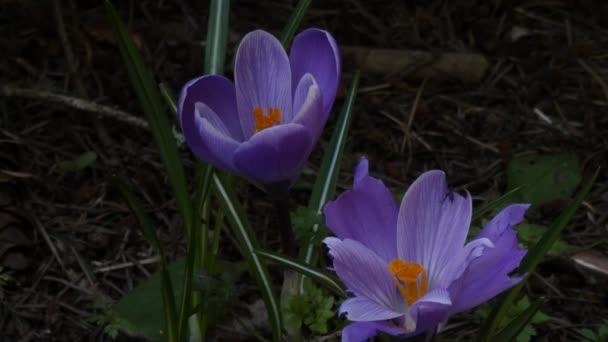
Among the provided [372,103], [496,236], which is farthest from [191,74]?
[496,236]

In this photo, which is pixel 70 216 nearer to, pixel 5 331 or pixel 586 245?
pixel 5 331

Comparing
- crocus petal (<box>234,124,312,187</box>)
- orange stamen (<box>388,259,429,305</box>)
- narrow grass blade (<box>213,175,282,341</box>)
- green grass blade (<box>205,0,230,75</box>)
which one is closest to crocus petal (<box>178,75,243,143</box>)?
crocus petal (<box>234,124,312,187</box>)

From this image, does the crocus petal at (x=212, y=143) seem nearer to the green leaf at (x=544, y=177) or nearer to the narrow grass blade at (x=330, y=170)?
the narrow grass blade at (x=330, y=170)

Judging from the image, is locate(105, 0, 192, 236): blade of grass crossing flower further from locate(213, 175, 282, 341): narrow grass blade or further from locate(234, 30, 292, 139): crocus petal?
locate(234, 30, 292, 139): crocus petal

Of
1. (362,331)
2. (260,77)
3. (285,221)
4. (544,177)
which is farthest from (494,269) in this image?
(544,177)

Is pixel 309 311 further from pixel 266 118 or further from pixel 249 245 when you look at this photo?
pixel 266 118

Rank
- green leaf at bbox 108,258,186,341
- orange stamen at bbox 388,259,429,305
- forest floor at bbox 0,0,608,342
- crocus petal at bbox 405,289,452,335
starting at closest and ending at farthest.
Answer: crocus petal at bbox 405,289,452,335 < orange stamen at bbox 388,259,429,305 < green leaf at bbox 108,258,186,341 < forest floor at bbox 0,0,608,342
